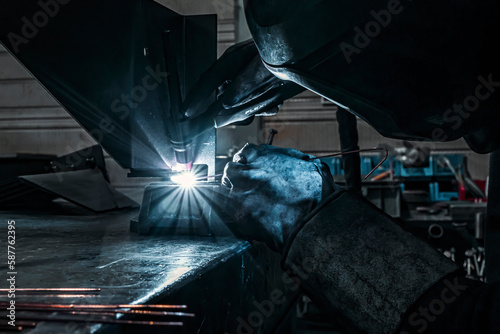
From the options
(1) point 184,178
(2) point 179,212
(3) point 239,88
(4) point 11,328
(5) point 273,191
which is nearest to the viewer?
(4) point 11,328

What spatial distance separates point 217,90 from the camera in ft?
4.39

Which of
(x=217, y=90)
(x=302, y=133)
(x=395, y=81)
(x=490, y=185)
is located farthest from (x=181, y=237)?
(x=302, y=133)

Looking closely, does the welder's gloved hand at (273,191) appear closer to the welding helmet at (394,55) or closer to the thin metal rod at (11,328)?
the welding helmet at (394,55)

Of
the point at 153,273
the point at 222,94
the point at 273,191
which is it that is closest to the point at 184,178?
the point at 222,94

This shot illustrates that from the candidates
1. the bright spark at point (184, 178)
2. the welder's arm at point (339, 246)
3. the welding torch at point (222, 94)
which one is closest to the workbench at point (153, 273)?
the welder's arm at point (339, 246)

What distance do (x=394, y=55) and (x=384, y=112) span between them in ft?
0.38

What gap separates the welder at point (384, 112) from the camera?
27.2 inches

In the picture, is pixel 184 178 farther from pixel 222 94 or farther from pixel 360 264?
pixel 360 264

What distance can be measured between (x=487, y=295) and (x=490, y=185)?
0.47 metres

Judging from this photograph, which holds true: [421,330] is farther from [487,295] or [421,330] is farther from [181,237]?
[181,237]

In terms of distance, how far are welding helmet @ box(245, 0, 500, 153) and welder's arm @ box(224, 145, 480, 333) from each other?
0.24m

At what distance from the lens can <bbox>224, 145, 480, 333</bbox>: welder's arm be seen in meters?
0.80

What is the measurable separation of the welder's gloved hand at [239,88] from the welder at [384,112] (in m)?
0.36

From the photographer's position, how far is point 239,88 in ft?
4.01
